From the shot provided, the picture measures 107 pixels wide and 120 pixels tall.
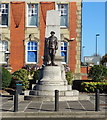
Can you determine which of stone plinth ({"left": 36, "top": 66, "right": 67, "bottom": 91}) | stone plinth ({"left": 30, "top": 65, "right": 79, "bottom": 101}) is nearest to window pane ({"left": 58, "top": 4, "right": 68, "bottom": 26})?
stone plinth ({"left": 30, "top": 65, "right": 79, "bottom": 101})

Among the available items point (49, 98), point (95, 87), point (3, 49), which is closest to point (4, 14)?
point (3, 49)

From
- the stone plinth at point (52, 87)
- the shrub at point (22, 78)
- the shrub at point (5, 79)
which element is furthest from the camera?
the shrub at point (22, 78)

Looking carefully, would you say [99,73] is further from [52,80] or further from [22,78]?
[52,80]

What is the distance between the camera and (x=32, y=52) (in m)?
32.5

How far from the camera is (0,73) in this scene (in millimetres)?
24969

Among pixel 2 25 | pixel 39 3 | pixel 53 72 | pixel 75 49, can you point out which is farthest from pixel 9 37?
pixel 53 72

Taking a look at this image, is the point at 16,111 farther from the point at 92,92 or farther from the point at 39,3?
the point at 39,3

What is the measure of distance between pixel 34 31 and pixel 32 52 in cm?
236

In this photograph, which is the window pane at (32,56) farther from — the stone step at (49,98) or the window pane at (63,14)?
the stone step at (49,98)

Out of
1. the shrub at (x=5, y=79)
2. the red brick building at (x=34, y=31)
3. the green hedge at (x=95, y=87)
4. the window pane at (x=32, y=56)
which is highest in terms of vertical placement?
the red brick building at (x=34, y=31)

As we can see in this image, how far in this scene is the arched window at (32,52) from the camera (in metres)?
32.4

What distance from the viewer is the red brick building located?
3231cm

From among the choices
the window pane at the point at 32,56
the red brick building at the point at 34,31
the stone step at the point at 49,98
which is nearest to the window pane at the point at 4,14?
the red brick building at the point at 34,31

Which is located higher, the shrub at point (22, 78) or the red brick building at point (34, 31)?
the red brick building at point (34, 31)
